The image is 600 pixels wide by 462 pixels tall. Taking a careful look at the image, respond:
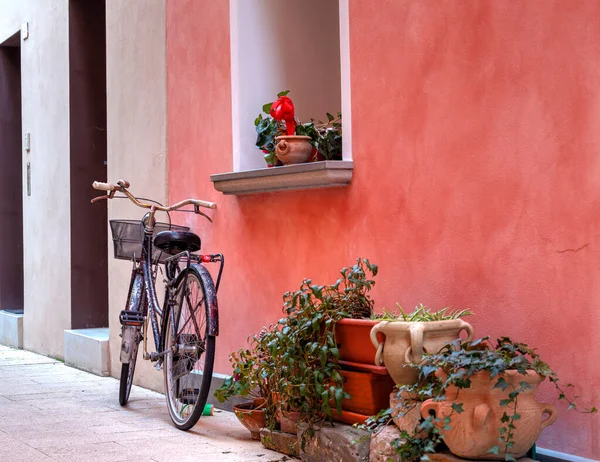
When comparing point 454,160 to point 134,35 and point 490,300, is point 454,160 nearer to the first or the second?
point 490,300

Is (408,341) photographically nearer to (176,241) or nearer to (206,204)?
(176,241)

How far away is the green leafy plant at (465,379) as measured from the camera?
316cm

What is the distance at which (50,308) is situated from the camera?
26.7 ft

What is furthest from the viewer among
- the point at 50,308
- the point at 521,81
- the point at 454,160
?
the point at 50,308

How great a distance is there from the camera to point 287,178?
4695 millimetres

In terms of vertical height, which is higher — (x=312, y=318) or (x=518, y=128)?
(x=518, y=128)

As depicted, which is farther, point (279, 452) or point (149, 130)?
point (149, 130)

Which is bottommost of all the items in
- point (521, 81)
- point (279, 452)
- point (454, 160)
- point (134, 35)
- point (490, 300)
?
point (279, 452)

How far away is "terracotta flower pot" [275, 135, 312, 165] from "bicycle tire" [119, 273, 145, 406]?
1.16 meters

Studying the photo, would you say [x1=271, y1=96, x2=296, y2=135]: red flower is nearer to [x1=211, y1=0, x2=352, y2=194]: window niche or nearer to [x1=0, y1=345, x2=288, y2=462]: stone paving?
[x1=211, y1=0, x2=352, y2=194]: window niche

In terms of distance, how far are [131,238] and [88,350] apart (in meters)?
2.05

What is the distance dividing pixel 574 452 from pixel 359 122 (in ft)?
5.83

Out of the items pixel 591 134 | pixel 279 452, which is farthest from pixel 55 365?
pixel 591 134

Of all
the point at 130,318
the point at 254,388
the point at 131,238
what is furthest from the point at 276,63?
the point at 254,388
